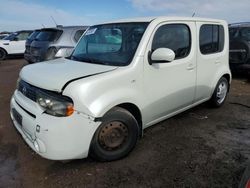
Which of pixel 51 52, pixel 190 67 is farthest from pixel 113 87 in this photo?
pixel 51 52

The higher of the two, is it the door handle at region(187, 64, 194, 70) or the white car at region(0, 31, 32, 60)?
the door handle at region(187, 64, 194, 70)

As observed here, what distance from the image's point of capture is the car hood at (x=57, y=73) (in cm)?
325

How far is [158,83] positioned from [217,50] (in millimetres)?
1960

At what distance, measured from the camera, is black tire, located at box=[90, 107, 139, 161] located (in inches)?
134

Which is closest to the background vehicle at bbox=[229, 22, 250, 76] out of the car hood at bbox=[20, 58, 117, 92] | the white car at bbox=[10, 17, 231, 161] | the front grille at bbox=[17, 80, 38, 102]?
the white car at bbox=[10, 17, 231, 161]

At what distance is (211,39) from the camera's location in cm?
514

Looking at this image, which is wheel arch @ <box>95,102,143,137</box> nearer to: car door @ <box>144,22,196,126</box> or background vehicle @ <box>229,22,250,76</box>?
car door @ <box>144,22,196,126</box>

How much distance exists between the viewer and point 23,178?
3.31m

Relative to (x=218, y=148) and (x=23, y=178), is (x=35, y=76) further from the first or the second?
(x=218, y=148)

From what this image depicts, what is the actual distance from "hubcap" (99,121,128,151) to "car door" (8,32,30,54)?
48.4 ft

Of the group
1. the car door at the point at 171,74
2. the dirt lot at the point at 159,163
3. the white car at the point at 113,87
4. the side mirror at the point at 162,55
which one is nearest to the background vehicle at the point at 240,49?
the white car at the point at 113,87

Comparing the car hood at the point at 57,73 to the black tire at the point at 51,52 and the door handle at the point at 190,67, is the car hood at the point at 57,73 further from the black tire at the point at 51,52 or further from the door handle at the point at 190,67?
the black tire at the point at 51,52

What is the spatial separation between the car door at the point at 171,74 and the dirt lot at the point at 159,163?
445 millimetres

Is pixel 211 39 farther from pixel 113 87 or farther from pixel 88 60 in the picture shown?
pixel 113 87
